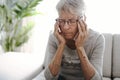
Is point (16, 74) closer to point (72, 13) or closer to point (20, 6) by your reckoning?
point (72, 13)

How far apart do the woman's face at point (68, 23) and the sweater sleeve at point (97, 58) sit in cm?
19

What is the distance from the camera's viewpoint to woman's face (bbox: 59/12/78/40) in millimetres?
1383

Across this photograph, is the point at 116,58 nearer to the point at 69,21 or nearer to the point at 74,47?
the point at 74,47

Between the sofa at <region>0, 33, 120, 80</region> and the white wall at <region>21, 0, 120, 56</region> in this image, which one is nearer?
the sofa at <region>0, 33, 120, 80</region>

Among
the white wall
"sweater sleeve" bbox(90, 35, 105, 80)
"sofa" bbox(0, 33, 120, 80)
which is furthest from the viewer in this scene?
the white wall

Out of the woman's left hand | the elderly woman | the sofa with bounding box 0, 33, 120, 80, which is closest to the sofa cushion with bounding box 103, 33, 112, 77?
the sofa with bounding box 0, 33, 120, 80

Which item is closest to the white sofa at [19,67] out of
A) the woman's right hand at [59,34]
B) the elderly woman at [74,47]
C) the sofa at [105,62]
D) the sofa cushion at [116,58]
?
the sofa at [105,62]

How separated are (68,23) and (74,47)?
22 centimetres

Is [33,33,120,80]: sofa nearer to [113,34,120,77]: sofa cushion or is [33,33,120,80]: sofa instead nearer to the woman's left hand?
[113,34,120,77]: sofa cushion

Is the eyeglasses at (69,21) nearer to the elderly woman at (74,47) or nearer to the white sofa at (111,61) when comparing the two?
the elderly woman at (74,47)

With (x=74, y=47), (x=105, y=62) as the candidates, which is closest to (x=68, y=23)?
(x=74, y=47)

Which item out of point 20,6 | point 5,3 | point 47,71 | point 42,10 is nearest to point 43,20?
point 42,10

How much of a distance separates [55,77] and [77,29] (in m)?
0.34

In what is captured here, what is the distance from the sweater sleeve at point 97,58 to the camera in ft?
4.47
